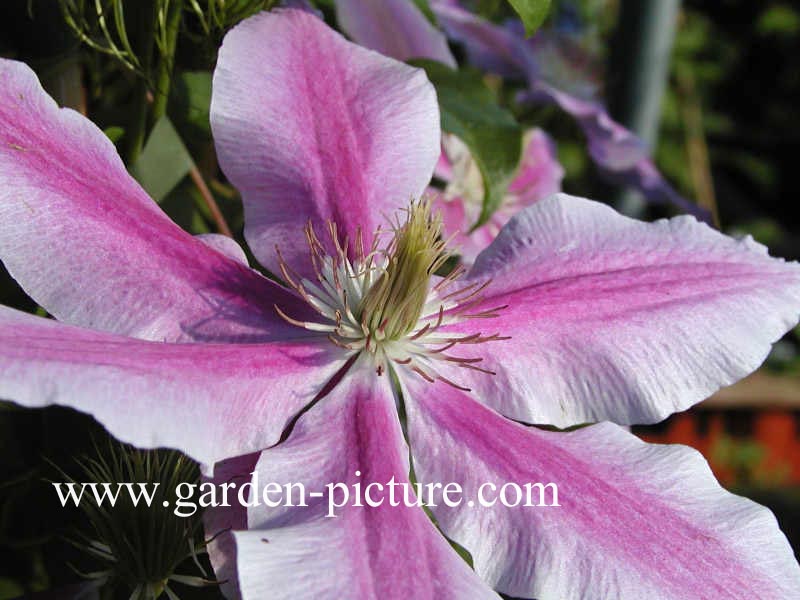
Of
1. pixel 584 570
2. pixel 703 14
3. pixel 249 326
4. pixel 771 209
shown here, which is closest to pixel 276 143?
pixel 249 326

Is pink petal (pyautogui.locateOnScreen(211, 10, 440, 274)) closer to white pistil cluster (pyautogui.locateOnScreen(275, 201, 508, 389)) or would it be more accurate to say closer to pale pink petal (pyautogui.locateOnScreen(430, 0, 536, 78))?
white pistil cluster (pyautogui.locateOnScreen(275, 201, 508, 389))

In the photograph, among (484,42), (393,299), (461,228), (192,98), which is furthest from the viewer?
(484,42)

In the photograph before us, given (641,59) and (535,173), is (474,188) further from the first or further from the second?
(641,59)

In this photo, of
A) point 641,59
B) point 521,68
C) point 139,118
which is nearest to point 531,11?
point 139,118

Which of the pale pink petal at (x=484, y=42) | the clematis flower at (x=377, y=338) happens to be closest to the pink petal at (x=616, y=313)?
the clematis flower at (x=377, y=338)

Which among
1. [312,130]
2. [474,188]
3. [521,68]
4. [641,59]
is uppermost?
[641,59]

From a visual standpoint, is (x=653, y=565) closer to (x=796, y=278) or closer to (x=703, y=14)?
(x=796, y=278)

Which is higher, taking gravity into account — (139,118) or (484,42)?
(484,42)

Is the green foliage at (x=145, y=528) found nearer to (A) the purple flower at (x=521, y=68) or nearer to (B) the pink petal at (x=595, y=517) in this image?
(B) the pink petal at (x=595, y=517)
